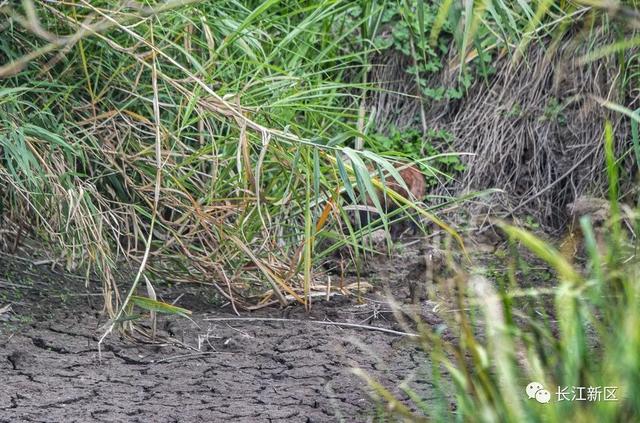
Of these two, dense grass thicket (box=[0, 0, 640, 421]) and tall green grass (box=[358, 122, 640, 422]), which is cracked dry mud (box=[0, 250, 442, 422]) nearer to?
dense grass thicket (box=[0, 0, 640, 421])

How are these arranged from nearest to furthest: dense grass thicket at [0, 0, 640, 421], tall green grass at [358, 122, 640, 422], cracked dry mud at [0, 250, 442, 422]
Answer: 1. tall green grass at [358, 122, 640, 422]
2. cracked dry mud at [0, 250, 442, 422]
3. dense grass thicket at [0, 0, 640, 421]

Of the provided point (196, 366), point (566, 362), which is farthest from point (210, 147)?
point (566, 362)

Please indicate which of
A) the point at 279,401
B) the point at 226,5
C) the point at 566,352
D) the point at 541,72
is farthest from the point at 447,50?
the point at 566,352

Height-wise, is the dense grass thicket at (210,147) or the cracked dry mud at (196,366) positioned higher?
the dense grass thicket at (210,147)

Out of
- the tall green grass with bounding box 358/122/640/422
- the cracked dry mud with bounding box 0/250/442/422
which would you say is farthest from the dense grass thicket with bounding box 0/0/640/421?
the tall green grass with bounding box 358/122/640/422

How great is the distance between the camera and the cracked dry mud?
2.70 metres

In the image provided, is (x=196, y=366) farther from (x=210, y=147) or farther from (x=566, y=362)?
(x=566, y=362)

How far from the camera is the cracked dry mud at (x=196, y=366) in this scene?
8.86 feet

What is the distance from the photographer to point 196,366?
304 cm

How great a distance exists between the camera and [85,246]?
3.25 metres

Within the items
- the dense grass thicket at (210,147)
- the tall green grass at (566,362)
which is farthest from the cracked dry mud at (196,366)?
the tall green grass at (566,362)

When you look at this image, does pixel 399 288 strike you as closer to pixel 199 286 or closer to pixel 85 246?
pixel 199 286

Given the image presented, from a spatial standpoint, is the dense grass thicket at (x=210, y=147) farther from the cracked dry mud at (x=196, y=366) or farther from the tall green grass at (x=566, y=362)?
the tall green grass at (x=566, y=362)

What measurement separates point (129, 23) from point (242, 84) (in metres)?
0.57
